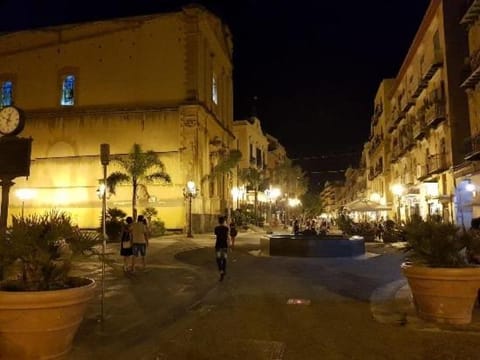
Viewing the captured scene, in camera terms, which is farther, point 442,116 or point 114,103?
point 114,103

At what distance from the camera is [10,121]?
31.7ft

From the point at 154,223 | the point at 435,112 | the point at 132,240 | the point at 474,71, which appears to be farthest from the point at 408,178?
the point at 132,240

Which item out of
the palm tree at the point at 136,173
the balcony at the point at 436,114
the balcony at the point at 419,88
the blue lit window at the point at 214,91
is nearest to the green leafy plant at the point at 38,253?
the palm tree at the point at 136,173

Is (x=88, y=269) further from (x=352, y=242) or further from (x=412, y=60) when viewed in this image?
(x=412, y=60)

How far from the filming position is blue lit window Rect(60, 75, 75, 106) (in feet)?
135

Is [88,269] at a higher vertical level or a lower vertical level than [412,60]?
lower

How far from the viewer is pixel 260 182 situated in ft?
188

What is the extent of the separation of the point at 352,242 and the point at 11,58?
35996 millimetres

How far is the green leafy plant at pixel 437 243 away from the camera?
7309 mm

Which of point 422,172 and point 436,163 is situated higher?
point 436,163

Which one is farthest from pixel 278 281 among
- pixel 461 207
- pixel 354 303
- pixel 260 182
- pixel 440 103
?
pixel 260 182

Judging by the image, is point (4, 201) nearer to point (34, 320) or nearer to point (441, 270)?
point (34, 320)

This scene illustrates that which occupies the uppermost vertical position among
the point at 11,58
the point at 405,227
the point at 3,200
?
the point at 11,58

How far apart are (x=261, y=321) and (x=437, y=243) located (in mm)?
2872
